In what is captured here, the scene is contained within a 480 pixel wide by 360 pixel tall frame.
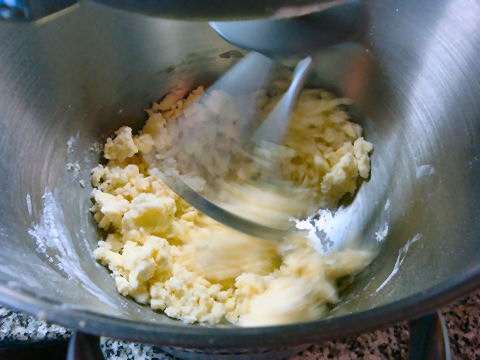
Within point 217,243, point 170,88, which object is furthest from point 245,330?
point 170,88

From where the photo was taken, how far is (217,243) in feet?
2.69

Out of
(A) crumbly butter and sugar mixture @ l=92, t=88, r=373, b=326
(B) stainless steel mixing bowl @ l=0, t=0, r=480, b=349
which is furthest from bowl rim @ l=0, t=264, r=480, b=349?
(A) crumbly butter and sugar mixture @ l=92, t=88, r=373, b=326

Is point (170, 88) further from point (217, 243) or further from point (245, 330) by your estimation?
point (245, 330)

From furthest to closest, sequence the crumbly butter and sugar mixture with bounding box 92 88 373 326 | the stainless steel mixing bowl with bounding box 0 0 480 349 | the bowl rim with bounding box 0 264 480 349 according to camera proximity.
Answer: the crumbly butter and sugar mixture with bounding box 92 88 373 326 → the stainless steel mixing bowl with bounding box 0 0 480 349 → the bowl rim with bounding box 0 264 480 349

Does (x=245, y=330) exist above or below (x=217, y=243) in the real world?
above

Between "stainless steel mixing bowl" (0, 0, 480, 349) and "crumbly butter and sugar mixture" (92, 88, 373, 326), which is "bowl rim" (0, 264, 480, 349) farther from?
"crumbly butter and sugar mixture" (92, 88, 373, 326)

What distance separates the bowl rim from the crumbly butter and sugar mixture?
0.30 meters

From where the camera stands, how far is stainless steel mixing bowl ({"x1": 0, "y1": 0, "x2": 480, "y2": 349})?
61cm

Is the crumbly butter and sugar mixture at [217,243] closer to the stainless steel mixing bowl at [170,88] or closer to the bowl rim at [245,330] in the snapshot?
the stainless steel mixing bowl at [170,88]

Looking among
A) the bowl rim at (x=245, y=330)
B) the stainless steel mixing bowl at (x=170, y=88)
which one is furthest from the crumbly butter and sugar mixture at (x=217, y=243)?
the bowl rim at (x=245, y=330)

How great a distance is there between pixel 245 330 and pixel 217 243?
1.38 ft

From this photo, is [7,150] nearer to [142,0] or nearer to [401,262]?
[142,0]

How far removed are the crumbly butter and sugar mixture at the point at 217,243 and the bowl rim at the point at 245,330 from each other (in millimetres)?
298

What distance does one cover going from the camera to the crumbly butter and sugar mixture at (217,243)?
0.73 metres
